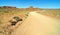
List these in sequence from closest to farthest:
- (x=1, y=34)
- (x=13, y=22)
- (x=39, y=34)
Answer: (x=39, y=34) < (x=1, y=34) < (x=13, y=22)

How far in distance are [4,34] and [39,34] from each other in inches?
164

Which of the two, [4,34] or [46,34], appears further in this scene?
[4,34]

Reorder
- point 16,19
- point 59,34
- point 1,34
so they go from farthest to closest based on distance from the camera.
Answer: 1. point 16,19
2. point 1,34
3. point 59,34

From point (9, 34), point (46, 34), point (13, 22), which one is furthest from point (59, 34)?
point (13, 22)

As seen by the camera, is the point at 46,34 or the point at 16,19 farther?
the point at 16,19

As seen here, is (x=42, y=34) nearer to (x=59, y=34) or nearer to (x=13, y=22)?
(x=59, y=34)

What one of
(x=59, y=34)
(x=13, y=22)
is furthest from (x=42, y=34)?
(x=13, y=22)

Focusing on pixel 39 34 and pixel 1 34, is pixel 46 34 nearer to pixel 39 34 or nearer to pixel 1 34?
pixel 39 34

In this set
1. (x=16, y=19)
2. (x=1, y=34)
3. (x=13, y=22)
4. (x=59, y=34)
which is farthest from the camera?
(x=16, y=19)

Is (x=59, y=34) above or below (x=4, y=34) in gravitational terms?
above

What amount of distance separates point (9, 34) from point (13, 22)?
3636 mm

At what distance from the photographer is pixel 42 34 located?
21.2ft

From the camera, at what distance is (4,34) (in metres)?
9.67

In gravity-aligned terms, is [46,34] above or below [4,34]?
above
